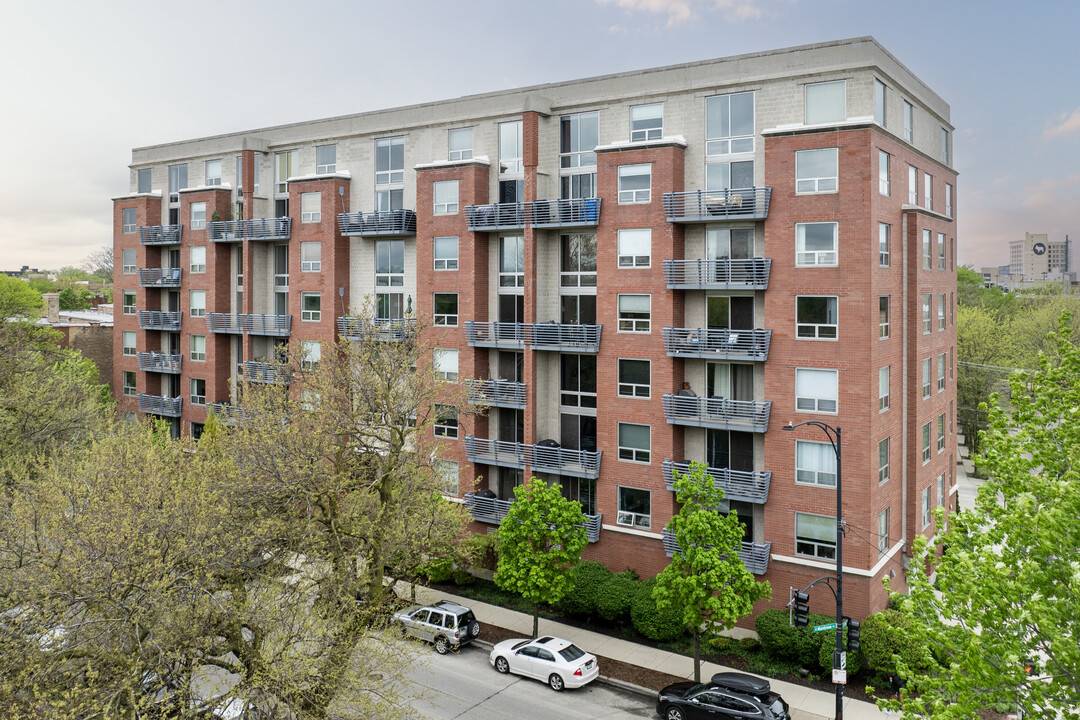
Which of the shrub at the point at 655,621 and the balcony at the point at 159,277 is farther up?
the balcony at the point at 159,277

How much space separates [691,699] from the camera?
21.9m

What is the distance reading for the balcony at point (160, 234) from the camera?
47656 millimetres

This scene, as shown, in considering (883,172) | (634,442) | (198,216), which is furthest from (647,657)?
(198,216)

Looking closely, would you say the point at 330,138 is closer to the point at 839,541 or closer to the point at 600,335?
the point at 600,335

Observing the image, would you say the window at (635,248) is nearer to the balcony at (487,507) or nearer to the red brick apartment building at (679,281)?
the red brick apartment building at (679,281)

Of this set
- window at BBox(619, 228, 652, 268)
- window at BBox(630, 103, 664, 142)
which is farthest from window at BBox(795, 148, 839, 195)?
window at BBox(630, 103, 664, 142)

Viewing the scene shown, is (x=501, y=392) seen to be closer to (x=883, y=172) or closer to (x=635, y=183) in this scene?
(x=635, y=183)

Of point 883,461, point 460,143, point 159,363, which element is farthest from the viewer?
point 159,363

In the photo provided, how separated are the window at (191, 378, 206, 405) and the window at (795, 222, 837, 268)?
3687 cm

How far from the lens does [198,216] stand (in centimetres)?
4681

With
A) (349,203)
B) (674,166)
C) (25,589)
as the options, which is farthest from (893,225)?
(25,589)

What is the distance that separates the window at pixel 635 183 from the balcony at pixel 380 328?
10.4 metres

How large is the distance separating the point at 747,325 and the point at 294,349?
21.9 metres

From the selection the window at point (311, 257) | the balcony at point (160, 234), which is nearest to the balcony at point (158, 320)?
the balcony at point (160, 234)
